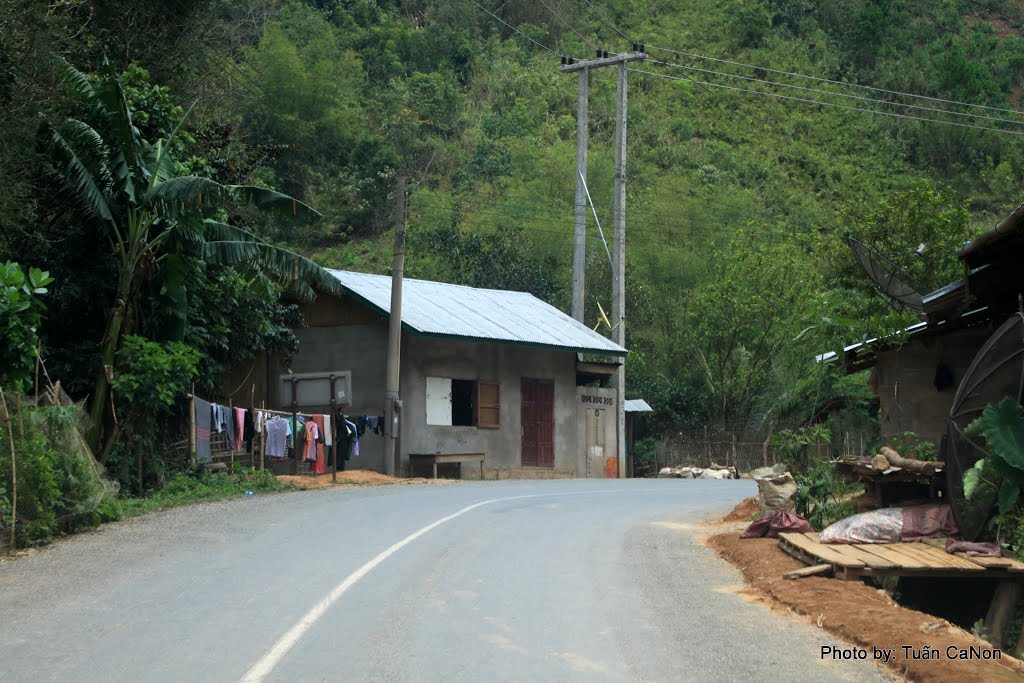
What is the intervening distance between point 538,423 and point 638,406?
26.5 feet

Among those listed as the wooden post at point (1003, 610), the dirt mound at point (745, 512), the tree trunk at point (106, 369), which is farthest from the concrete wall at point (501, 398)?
the wooden post at point (1003, 610)

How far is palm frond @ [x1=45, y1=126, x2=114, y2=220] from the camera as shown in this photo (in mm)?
20547

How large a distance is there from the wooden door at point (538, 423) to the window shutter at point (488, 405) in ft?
4.38

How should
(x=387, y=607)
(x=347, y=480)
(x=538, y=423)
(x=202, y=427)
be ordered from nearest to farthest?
(x=387, y=607), (x=202, y=427), (x=347, y=480), (x=538, y=423)

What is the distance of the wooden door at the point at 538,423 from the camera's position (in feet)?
117

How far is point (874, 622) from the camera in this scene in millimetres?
9602

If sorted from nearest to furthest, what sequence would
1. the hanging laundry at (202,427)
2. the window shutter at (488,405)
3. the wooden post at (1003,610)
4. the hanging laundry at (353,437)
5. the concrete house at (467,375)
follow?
the wooden post at (1003,610)
the hanging laundry at (202,427)
the hanging laundry at (353,437)
the concrete house at (467,375)
the window shutter at (488,405)

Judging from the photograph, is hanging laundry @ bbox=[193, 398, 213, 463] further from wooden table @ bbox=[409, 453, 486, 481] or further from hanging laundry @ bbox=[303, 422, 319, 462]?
wooden table @ bbox=[409, 453, 486, 481]

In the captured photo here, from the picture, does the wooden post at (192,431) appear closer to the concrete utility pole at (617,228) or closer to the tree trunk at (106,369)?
the tree trunk at (106,369)

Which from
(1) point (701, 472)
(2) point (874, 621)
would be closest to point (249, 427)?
(2) point (874, 621)

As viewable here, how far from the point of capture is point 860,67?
8356 centimetres

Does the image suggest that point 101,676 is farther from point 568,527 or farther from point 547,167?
point 547,167

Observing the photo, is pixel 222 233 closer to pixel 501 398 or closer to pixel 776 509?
pixel 776 509

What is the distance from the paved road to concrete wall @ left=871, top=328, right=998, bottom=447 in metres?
4.69
